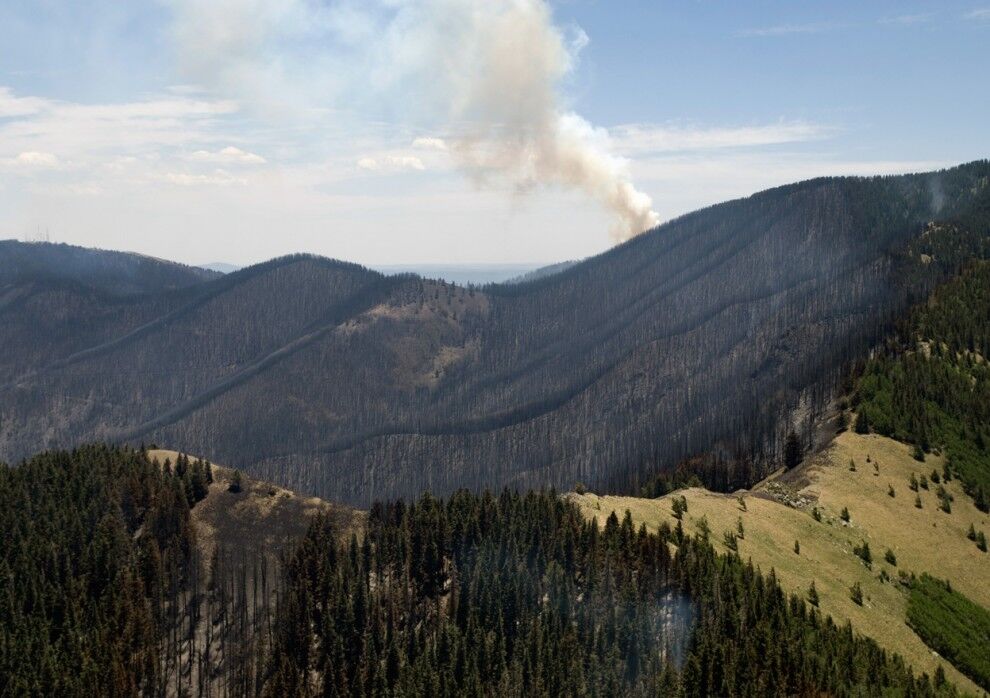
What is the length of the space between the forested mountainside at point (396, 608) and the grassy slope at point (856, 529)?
7.91m

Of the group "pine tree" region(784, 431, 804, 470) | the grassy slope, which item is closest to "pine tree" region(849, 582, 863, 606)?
the grassy slope

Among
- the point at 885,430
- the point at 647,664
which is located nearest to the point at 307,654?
the point at 647,664

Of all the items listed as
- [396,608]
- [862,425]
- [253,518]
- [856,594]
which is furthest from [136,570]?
[862,425]

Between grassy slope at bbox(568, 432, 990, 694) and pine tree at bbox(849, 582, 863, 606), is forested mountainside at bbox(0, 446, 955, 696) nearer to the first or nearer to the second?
grassy slope at bbox(568, 432, 990, 694)

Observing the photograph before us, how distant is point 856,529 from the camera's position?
14075cm

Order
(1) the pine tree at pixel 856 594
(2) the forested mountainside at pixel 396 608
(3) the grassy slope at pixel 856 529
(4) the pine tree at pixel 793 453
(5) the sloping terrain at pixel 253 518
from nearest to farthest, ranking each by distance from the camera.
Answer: (2) the forested mountainside at pixel 396 608, (3) the grassy slope at pixel 856 529, (1) the pine tree at pixel 856 594, (5) the sloping terrain at pixel 253 518, (4) the pine tree at pixel 793 453

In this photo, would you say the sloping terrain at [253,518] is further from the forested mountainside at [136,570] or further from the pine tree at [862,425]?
the pine tree at [862,425]

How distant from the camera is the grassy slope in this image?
384ft

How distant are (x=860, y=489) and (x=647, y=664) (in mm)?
77509

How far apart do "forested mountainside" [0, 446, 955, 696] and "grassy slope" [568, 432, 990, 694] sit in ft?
26.0

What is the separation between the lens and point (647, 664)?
318 ft

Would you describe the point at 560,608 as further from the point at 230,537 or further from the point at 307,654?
the point at 230,537

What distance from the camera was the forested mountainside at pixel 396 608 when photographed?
324 ft

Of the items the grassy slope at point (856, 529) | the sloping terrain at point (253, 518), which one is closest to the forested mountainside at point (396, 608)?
the sloping terrain at point (253, 518)
